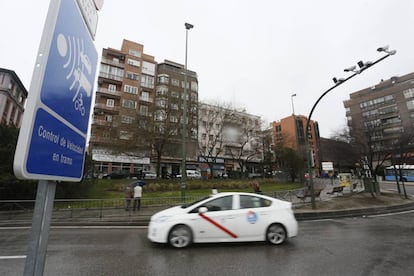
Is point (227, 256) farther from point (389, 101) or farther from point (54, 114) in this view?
point (389, 101)

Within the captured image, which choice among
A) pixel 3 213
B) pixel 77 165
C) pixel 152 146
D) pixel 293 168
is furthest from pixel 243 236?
pixel 293 168

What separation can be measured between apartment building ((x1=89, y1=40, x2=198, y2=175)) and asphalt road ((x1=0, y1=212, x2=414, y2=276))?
15570 millimetres

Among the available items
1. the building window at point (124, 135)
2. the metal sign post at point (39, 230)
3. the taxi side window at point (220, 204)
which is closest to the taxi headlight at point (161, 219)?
the taxi side window at point (220, 204)

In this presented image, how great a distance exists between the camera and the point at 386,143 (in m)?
18.0

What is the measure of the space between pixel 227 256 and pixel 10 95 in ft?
132

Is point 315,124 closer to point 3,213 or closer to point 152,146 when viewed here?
point 152,146

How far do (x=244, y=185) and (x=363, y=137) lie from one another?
11.9 m

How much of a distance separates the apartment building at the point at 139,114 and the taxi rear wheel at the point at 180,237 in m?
17.0

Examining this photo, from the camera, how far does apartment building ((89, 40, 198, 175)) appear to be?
72.6 ft

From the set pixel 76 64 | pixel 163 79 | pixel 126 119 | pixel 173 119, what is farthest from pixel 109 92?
pixel 76 64

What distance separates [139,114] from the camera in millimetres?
22500

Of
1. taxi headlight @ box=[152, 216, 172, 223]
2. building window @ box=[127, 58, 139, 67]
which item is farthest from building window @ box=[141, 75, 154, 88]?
taxi headlight @ box=[152, 216, 172, 223]

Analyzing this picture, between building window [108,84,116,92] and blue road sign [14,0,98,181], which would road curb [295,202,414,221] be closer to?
blue road sign [14,0,98,181]

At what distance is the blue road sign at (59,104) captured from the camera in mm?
1080
